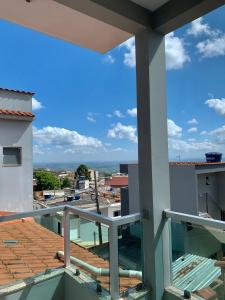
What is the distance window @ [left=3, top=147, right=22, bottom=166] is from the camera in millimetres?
8617

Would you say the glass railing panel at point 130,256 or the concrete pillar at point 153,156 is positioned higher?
the concrete pillar at point 153,156

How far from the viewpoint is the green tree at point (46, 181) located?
3662cm

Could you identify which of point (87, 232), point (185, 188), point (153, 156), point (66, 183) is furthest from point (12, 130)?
point (66, 183)

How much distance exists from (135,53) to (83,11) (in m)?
0.60

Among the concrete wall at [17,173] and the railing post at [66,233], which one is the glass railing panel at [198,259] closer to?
the railing post at [66,233]

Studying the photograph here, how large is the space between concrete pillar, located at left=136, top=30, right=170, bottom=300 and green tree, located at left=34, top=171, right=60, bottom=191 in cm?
3516

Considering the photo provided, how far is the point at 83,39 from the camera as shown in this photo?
2855 mm

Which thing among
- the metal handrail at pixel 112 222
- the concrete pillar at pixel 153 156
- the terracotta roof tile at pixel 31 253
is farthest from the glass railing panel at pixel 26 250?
the concrete pillar at pixel 153 156

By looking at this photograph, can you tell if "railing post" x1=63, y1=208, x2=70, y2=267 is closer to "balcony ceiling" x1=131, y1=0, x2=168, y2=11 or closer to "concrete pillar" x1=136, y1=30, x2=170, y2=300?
"concrete pillar" x1=136, y1=30, x2=170, y2=300

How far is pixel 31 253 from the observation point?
A: 107 inches

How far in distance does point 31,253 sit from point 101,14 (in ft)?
7.84

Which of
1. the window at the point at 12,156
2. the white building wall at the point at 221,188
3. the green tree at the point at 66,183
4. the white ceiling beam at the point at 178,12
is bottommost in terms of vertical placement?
the green tree at the point at 66,183

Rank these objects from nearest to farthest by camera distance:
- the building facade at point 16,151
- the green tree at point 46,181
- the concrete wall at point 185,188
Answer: the building facade at point 16,151, the concrete wall at point 185,188, the green tree at point 46,181

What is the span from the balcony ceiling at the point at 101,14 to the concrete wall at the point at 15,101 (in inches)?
248
